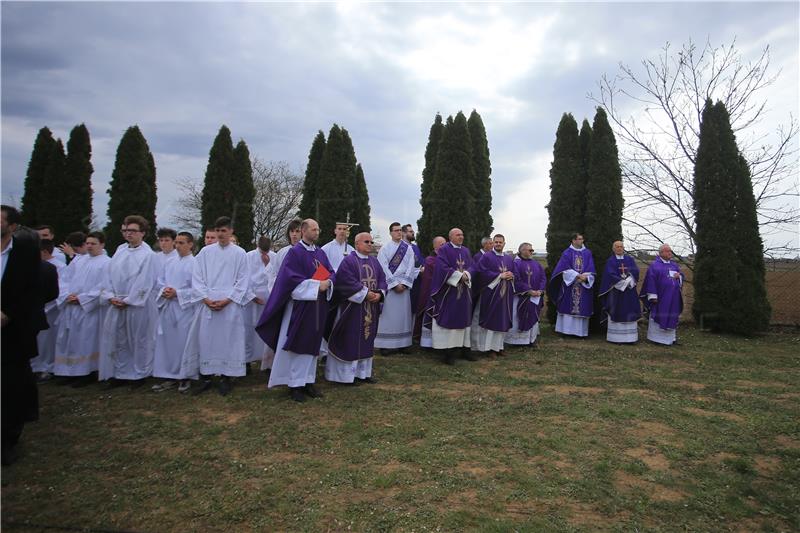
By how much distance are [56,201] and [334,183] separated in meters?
11.2

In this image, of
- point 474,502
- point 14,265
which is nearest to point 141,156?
point 14,265

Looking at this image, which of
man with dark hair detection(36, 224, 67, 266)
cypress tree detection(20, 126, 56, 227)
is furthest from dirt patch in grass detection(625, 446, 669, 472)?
cypress tree detection(20, 126, 56, 227)

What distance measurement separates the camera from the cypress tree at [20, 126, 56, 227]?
19766mm

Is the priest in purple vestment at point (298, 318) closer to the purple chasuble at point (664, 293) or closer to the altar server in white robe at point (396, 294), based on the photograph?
the altar server in white robe at point (396, 294)

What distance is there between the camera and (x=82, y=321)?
22.2 feet

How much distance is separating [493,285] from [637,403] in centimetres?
335

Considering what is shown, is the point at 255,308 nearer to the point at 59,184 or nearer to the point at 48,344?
the point at 48,344

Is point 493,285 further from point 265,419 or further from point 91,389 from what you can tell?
point 91,389

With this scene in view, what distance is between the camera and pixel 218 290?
6242mm

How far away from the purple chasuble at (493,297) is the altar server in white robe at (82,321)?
6044 millimetres

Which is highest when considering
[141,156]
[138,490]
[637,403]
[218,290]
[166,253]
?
[141,156]

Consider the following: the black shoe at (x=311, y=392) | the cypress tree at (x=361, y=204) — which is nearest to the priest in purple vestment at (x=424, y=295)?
the black shoe at (x=311, y=392)

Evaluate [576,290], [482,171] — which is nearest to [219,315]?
[576,290]

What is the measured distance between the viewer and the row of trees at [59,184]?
19250mm
